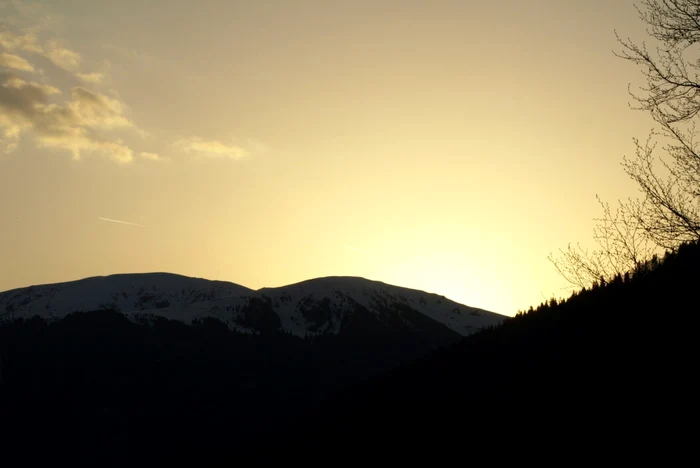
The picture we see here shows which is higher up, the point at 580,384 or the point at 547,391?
the point at 580,384

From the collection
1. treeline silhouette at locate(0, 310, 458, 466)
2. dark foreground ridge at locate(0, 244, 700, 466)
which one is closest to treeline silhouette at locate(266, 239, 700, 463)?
dark foreground ridge at locate(0, 244, 700, 466)

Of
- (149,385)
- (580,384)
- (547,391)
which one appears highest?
(580,384)

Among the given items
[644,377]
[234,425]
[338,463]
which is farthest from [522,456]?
[234,425]

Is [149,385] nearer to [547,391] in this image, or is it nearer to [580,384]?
[547,391]

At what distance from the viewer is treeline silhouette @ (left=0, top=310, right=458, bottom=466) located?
156625 millimetres

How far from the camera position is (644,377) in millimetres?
12484

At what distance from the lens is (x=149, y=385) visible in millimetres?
173375

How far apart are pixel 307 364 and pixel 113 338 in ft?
196

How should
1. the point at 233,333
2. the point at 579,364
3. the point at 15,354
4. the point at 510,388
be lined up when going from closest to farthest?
the point at 579,364
the point at 510,388
the point at 15,354
the point at 233,333

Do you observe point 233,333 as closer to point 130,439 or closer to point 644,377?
point 130,439

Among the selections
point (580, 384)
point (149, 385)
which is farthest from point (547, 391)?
point (149, 385)

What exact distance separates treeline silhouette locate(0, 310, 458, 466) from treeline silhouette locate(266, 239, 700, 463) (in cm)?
12874

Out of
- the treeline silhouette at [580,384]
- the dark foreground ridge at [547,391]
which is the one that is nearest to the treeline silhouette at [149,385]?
the dark foreground ridge at [547,391]

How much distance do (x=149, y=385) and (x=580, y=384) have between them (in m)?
175
